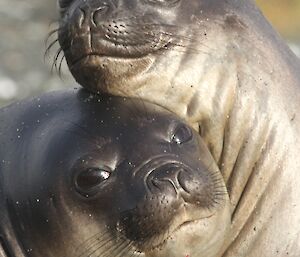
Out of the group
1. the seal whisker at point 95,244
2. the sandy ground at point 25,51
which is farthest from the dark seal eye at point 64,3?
the sandy ground at point 25,51

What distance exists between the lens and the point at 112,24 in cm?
553

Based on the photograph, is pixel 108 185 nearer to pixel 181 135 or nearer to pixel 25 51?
pixel 181 135

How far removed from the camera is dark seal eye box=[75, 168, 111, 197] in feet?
18.0

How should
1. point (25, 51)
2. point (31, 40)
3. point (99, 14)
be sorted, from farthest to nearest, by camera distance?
point (31, 40) → point (25, 51) → point (99, 14)

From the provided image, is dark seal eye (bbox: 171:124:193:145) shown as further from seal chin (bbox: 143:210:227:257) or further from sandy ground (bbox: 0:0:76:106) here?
sandy ground (bbox: 0:0:76:106)

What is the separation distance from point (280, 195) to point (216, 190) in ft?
1.97

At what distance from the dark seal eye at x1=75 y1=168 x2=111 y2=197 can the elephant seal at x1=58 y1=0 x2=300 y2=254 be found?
0.44 meters

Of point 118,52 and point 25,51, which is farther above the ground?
point 118,52

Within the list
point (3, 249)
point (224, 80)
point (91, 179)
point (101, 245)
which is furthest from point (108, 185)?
point (224, 80)

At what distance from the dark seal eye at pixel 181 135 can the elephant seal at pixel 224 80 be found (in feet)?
0.51

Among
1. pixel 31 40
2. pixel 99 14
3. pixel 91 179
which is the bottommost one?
pixel 31 40

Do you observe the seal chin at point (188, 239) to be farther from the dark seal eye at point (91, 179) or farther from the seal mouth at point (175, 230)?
the dark seal eye at point (91, 179)

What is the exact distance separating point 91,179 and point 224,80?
0.89m

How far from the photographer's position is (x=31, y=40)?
19000 mm
